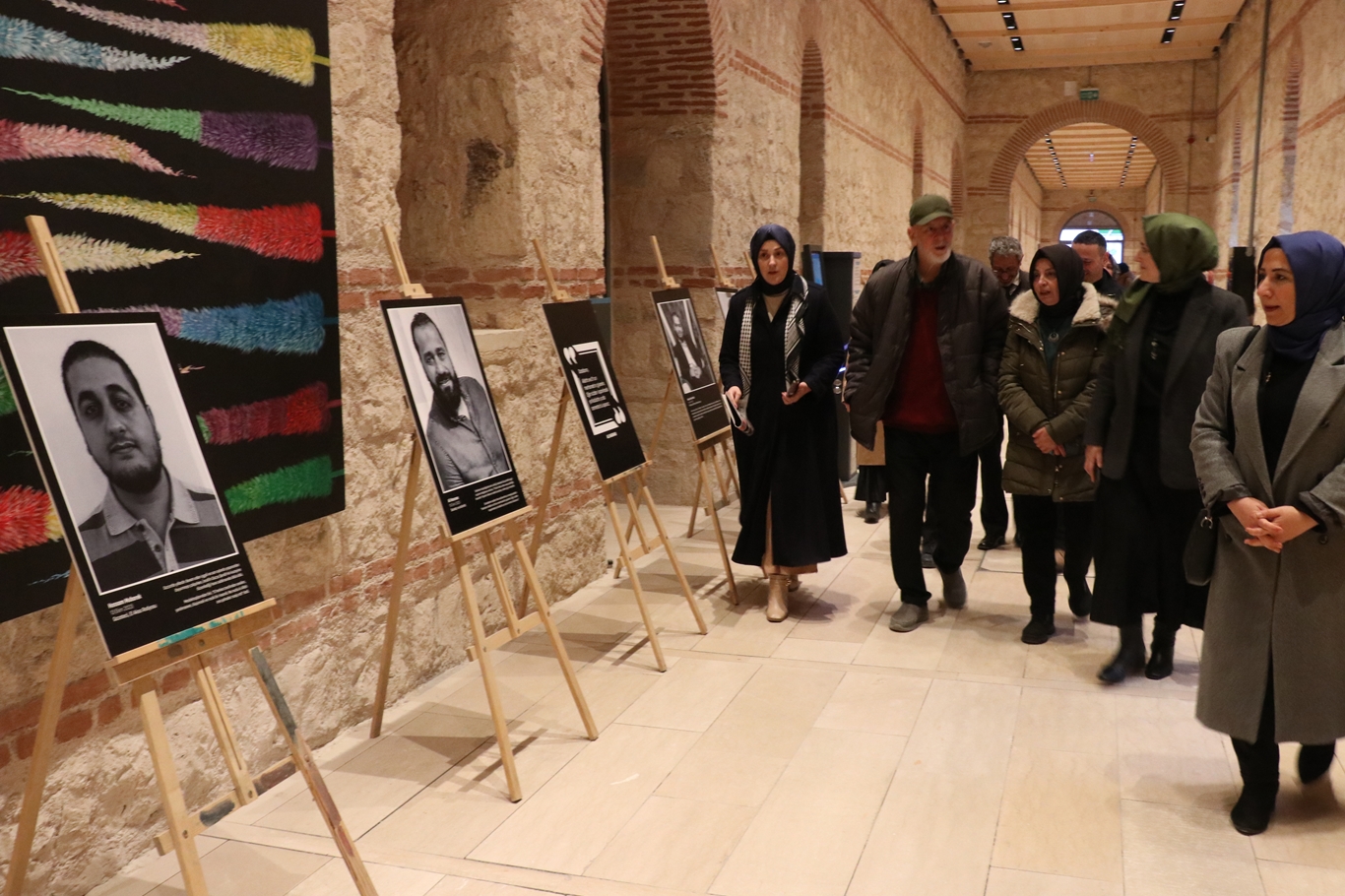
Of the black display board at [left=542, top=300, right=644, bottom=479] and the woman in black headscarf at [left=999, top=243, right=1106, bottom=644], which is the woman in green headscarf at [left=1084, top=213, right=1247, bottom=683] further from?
the black display board at [left=542, top=300, right=644, bottom=479]

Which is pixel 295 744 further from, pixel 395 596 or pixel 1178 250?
pixel 1178 250

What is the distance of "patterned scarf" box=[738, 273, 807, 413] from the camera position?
484 centimetres

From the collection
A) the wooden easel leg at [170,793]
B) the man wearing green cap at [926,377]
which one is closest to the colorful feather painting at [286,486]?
the wooden easel leg at [170,793]

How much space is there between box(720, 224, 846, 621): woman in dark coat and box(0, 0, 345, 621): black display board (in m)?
1.96

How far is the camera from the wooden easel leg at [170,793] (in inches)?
85.0

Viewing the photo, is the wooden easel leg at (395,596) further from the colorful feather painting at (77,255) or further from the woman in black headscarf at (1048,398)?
the woman in black headscarf at (1048,398)

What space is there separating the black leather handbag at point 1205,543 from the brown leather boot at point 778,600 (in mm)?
2095

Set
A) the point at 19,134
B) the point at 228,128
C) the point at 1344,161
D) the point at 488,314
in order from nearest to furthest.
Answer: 1. the point at 19,134
2. the point at 228,128
3. the point at 488,314
4. the point at 1344,161

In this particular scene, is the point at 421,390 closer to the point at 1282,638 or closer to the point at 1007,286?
the point at 1282,638

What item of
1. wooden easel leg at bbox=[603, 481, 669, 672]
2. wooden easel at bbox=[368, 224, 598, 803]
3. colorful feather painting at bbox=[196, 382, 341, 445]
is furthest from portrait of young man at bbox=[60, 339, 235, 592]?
wooden easel leg at bbox=[603, 481, 669, 672]

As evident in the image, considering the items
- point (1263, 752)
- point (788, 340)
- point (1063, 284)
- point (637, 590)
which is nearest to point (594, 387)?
point (637, 590)

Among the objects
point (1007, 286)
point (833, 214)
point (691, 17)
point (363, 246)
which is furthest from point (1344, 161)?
point (363, 246)

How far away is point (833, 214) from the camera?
10.5 metres

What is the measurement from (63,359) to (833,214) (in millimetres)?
9006
